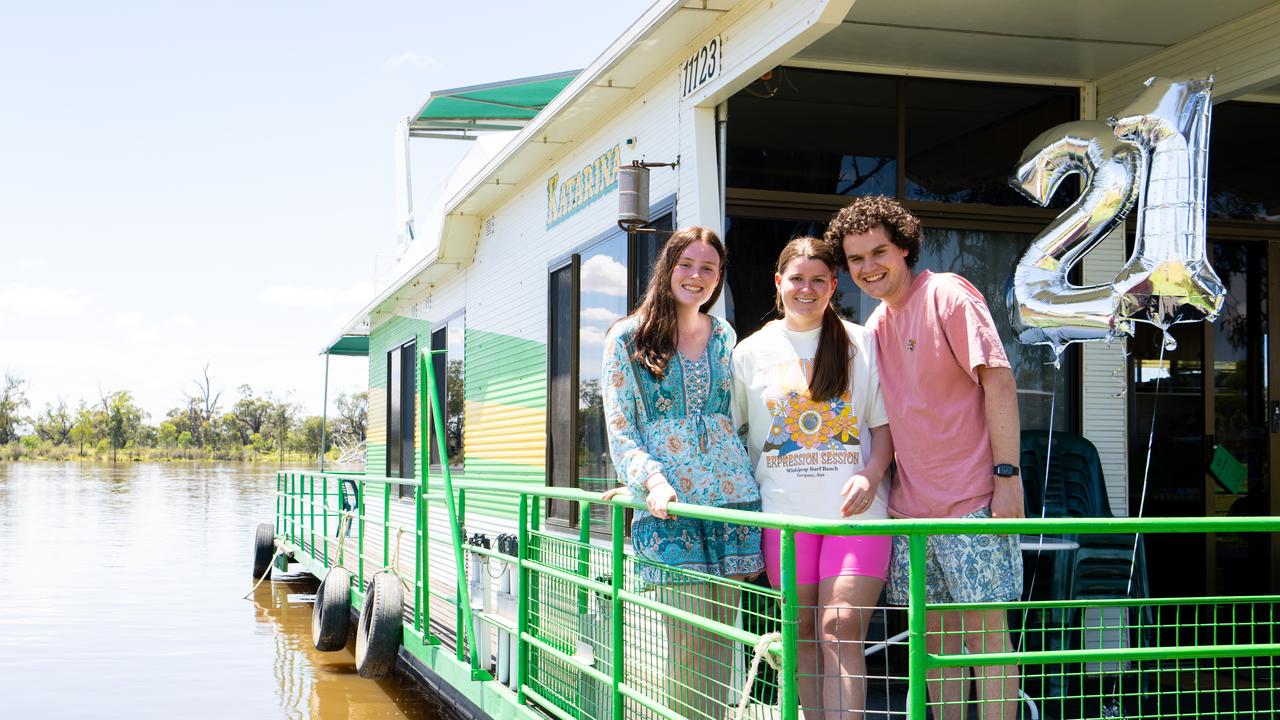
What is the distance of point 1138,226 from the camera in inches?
181

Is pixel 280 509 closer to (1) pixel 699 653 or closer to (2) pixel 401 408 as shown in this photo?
(2) pixel 401 408

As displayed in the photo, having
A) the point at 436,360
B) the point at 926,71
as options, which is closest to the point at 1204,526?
the point at 926,71

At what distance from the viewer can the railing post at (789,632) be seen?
2.79 metres

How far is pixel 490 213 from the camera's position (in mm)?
9188

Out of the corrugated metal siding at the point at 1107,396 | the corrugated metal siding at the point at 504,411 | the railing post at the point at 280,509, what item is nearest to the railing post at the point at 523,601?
the corrugated metal siding at the point at 1107,396

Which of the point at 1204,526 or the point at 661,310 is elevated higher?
the point at 661,310

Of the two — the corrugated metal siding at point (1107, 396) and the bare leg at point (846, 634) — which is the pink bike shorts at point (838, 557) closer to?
the bare leg at point (846, 634)

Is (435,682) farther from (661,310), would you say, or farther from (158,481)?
(158,481)

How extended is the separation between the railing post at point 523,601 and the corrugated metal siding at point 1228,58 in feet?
10.6

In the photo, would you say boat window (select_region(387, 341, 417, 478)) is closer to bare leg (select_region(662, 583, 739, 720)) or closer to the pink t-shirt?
bare leg (select_region(662, 583, 739, 720))

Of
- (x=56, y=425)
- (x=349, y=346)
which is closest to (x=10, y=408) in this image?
(x=56, y=425)

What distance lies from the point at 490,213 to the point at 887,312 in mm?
5949

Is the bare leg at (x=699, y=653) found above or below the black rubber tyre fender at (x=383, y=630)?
above

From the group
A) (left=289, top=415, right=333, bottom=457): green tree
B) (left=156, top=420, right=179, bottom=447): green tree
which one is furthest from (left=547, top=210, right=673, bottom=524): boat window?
(left=156, top=420, right=179, bottom=447): green tree
